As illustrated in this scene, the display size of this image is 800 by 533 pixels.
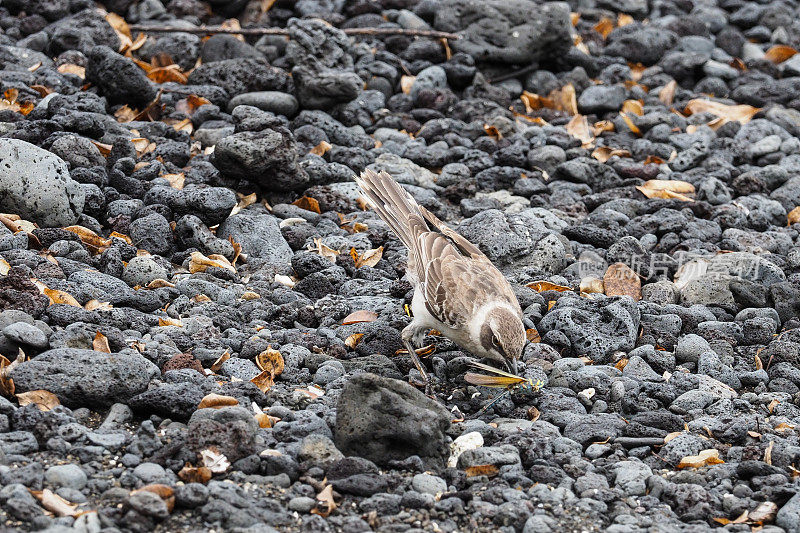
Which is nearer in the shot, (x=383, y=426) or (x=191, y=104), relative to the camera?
(x=383, y=426)

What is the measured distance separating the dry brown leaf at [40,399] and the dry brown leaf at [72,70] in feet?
19.4

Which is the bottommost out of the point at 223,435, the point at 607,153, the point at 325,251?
the point at 607,153

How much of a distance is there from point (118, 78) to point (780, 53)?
930cm

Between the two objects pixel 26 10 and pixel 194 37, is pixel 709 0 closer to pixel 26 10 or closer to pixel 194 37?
pixel 194 37

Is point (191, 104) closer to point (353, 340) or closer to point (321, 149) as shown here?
point (321, 149)

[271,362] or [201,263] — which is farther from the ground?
[271,362]

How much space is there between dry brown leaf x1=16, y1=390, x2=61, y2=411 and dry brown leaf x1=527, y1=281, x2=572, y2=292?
13.4ft

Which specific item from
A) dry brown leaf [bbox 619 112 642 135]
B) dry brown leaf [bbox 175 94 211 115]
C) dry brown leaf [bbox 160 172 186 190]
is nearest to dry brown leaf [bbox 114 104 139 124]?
dry brown leaf [bbox 175 94 211 115]

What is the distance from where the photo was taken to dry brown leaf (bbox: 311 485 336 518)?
4.98 meters

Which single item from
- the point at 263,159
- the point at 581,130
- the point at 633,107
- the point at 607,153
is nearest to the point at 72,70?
the point at 263,159

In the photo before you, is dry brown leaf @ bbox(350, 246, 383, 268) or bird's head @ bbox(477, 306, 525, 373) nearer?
bird's head @ bbox(477, 306, 525, 373)

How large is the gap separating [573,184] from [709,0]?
6.76 meters

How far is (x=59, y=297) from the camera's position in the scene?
21.8 feet

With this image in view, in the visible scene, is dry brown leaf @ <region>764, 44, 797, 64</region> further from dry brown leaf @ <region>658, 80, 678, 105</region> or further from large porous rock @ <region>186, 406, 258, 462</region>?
large porous rock @ <region>186, 406, 258, 462</region>
